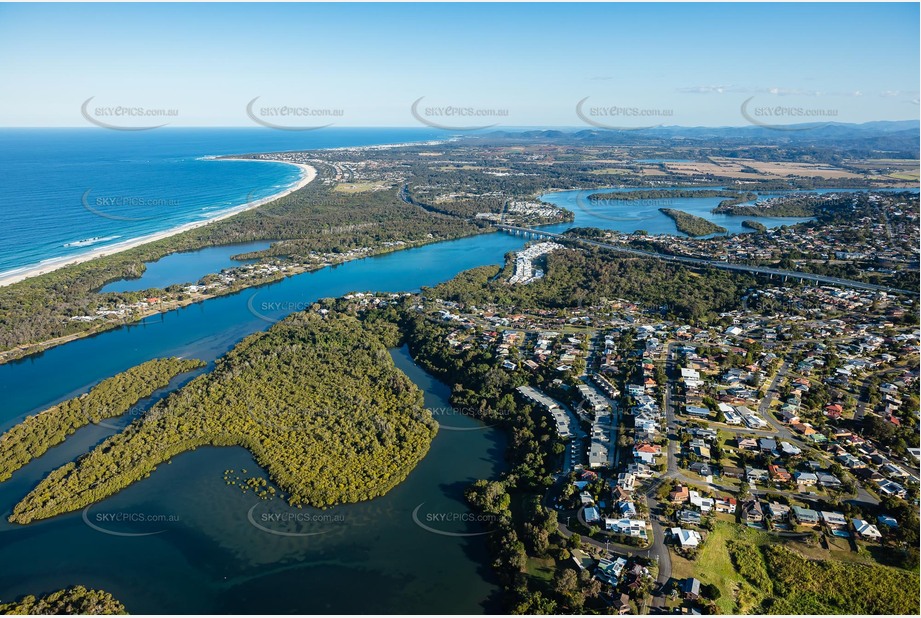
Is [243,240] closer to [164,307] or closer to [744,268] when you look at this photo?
[164,307]

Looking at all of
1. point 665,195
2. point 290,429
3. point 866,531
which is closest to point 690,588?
point 866,531

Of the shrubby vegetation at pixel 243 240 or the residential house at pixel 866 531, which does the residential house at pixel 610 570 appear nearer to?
the residential house at pixel 866 531

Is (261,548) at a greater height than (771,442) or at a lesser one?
lesser

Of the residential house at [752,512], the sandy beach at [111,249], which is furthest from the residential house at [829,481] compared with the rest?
the sandy beach at [111,249]

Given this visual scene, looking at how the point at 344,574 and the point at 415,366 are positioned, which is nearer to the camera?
the point at 344,574

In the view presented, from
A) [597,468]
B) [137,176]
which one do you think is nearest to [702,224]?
[597,468]

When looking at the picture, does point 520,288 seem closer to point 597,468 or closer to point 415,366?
point 415,366


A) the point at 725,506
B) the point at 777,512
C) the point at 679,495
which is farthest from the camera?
the point at 679,495
